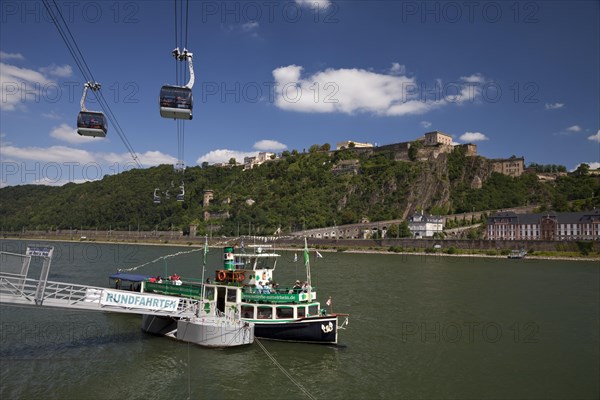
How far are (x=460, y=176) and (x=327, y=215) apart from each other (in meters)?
39.8

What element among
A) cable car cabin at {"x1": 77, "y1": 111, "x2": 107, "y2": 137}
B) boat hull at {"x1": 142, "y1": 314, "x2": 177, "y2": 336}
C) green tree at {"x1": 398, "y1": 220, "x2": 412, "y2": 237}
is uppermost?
cable car cabin at {"x1": 77, "y1": 111, "x2": 107, "y2": 137}

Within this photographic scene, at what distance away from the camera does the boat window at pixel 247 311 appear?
78.2 feet

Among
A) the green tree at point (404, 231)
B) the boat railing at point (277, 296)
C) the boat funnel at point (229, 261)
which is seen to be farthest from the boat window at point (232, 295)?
the green tree at point (404, 231)

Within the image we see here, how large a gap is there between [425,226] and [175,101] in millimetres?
99229

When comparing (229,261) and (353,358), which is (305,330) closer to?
(353,358)

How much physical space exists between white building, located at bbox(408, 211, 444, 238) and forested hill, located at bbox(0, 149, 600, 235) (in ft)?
40.2

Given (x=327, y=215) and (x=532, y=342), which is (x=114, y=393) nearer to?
(x=532, y=342)

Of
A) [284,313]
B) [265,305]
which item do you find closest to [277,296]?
[265,305]

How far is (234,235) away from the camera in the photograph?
13012 centimetres

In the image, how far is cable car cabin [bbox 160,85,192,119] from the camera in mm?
15156

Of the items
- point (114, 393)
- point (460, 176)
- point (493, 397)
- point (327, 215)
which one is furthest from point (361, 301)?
point (460, 176)

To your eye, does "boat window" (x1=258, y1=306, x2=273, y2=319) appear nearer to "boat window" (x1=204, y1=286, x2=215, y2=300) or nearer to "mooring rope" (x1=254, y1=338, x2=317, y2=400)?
"mooring rope" (x1=254, y1=338, x2=317, y2=400)

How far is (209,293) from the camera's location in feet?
82.1

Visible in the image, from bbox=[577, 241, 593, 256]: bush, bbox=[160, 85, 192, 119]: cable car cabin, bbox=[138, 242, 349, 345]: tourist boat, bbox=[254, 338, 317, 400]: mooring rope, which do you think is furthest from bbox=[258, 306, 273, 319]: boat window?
bbox=[577, 241, 593, 256]: bush
